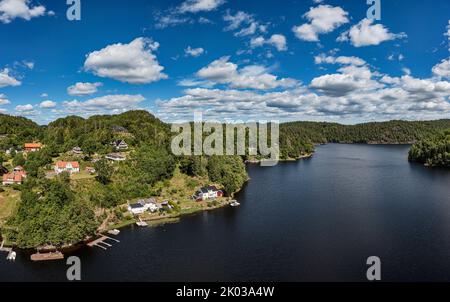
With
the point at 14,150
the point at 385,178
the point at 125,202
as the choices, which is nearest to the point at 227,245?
the point at 125,202

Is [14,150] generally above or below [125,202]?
above

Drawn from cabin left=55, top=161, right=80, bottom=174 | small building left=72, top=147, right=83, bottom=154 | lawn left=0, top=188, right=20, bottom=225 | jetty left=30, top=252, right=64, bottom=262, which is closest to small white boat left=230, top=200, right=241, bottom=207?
jetty left=30, top=252, right=64, bottom=262

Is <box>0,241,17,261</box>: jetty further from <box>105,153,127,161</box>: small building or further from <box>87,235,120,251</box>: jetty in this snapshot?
<box>105,153,127,161</box>: small building

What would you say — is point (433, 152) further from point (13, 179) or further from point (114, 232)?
point (13, 179)

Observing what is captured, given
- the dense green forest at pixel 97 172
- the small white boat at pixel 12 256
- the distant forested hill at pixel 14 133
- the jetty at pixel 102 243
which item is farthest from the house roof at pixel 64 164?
the distant forested hill at pixel 14 133
